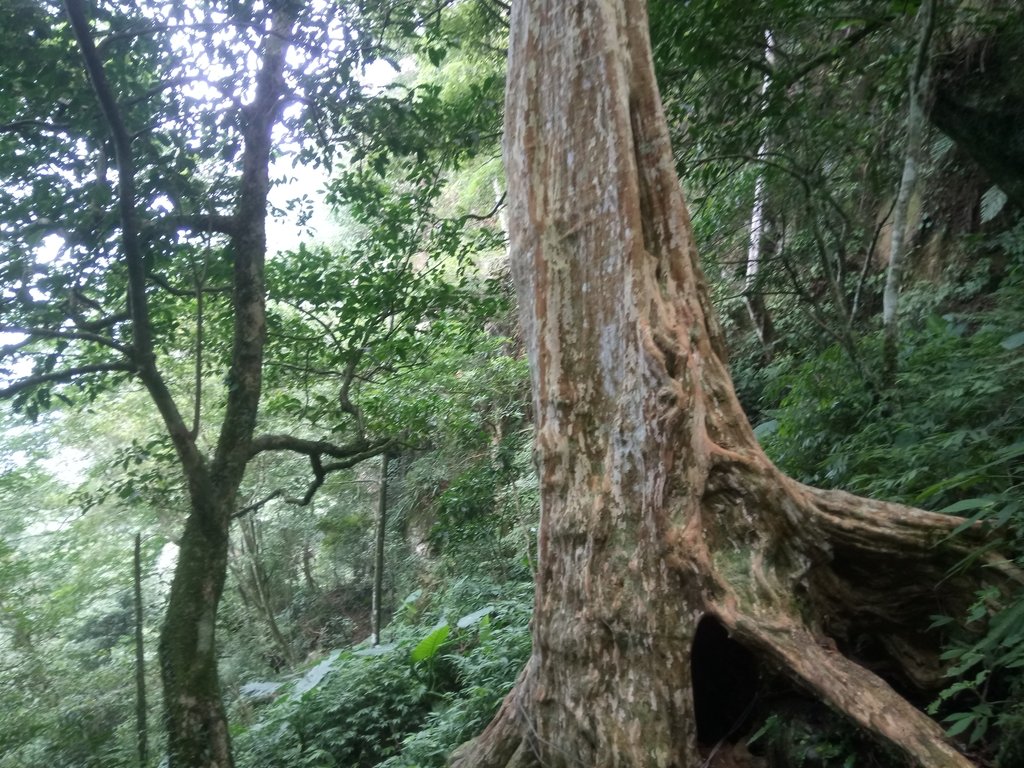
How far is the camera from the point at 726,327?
9.84 m

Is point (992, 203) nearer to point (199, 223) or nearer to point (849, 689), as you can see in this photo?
point (849, 689)

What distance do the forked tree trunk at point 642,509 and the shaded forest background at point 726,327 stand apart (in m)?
0.28

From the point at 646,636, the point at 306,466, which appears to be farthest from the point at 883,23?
the point at 306,466

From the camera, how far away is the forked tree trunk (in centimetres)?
290

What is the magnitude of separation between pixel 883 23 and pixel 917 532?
3811 millimetres

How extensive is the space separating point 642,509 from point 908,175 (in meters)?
2.96

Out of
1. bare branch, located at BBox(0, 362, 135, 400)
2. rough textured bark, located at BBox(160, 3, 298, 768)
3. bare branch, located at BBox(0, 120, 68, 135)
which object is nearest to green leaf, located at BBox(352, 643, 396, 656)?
rough textured bark, located at BBox(160, 3, 298, 768)

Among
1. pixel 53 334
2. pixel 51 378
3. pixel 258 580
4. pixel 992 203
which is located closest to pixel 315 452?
pixel 51 378

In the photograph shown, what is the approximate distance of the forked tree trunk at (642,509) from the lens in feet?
9.52

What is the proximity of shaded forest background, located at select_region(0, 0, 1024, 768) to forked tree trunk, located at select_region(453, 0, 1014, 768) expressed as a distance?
0.93 feet

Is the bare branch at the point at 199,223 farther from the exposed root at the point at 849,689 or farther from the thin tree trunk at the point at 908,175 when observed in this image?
the thin tree trunk at the point at 908,175

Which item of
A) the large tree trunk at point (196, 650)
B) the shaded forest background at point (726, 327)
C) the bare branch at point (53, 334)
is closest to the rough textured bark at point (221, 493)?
the large tree trunk at point (196, 650)

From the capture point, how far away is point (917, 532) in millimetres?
3137

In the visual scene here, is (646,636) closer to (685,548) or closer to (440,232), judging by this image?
(685,548)
